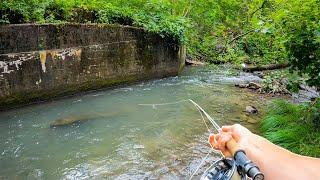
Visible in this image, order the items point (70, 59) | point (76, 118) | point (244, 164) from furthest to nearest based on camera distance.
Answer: point (70, 59) → point (76, 118) → point (244, 164)

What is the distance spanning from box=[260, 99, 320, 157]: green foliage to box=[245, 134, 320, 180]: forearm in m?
4.16

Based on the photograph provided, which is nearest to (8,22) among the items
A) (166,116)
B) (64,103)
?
(64,103)

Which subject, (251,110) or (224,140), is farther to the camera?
(251,110)

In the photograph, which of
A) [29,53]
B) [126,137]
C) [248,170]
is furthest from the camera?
[29,53]

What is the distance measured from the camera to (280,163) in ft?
4.63

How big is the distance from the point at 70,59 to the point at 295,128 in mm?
5460

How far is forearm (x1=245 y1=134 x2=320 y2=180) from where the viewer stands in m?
1.38

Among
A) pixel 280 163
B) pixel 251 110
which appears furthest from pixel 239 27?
pixel 280 163

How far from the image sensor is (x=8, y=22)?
7.97m

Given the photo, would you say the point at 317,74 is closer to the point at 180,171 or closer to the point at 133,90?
the point at 180,171

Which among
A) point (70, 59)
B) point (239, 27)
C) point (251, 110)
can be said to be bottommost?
point (251, 110)

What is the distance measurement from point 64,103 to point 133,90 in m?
2.14

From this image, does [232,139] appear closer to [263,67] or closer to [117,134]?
[117,134]

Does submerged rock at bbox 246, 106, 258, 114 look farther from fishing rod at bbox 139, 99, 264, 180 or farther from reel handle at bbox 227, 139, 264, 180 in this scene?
reel handle at bbox 227, 139, 264, 180
